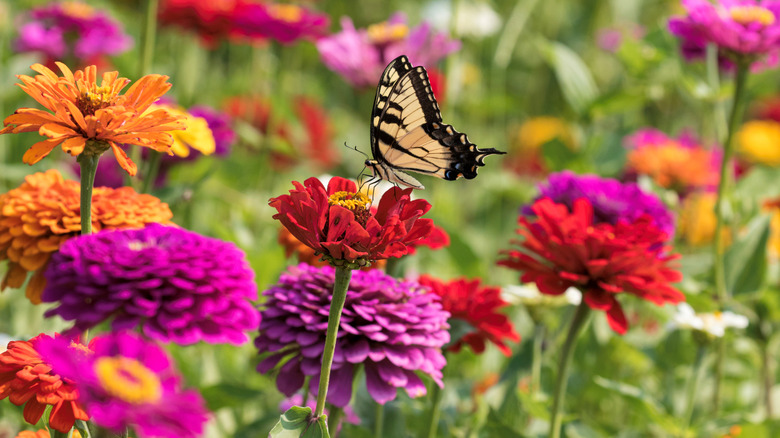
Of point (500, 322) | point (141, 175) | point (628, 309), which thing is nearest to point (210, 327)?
point (500, 322)

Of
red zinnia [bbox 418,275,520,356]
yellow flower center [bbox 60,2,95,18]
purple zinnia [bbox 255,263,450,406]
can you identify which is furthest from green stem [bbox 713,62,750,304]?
yellow flower center [bbox 60,2,95,18]

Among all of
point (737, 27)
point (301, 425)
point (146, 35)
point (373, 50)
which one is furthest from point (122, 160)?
point (373, 50)

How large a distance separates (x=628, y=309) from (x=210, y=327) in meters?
1.22

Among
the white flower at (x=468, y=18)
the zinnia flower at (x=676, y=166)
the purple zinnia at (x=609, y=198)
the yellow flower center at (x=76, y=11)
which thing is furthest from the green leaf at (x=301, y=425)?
the white flower at (x=468, y=18)

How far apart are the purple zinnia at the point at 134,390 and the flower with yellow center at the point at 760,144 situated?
88.3 inches

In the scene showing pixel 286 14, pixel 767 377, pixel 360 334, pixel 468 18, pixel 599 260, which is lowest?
pixel 767 377

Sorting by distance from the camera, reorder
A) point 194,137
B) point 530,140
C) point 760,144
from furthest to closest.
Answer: point 530,140 → point 760,144 → point 194,137

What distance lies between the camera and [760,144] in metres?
2.42

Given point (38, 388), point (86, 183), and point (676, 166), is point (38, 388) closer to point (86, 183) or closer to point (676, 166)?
point (86, 183)

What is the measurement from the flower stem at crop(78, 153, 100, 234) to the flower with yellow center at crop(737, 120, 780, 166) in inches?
83.2

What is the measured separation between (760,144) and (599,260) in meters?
1.85

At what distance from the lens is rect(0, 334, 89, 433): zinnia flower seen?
61cm

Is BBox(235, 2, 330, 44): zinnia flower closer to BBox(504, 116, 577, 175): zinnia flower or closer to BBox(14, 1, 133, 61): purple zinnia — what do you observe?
BBox(14, 1, 133, 61): purple zinnia

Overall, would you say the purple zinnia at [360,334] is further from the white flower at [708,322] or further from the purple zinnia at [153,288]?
the white flower at [708,322]
